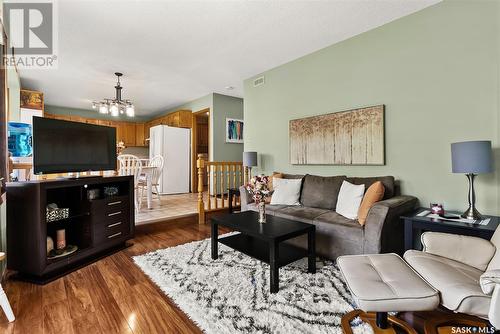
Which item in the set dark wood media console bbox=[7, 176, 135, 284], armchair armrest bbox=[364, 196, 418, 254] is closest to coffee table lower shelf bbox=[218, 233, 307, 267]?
armchair armrest bbox=[364, 196, 418, 254]

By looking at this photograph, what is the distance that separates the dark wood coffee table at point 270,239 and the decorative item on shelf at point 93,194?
1.38 m

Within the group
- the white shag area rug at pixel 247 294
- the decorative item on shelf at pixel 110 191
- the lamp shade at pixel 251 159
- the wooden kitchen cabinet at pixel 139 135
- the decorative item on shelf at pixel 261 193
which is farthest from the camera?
the wooden kitchen cabinet at pixel 139 135

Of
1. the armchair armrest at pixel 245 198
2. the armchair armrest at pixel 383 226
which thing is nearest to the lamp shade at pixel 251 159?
the armchair armrest at pixel 245 198

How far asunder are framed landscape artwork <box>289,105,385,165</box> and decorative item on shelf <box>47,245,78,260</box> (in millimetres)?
3001

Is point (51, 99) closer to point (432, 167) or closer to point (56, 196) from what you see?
point (56, 196)

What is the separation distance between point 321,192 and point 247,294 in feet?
5.46

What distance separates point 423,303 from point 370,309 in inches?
10.2

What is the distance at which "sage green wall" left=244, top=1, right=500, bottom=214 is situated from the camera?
2.25m

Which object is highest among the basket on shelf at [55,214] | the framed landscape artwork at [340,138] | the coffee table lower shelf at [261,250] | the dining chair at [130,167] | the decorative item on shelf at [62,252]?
the framed landscape artwork at [340,138]

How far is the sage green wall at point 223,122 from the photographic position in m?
5.84

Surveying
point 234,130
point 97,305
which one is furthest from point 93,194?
point 234,130

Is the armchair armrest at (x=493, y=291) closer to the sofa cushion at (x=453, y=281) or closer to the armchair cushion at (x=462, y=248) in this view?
the sofa cushion at (x=453, y=281)

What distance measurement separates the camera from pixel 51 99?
243 inches

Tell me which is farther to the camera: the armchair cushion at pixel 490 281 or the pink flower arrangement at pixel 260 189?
the pink flower arrangement at pixel 260 189
